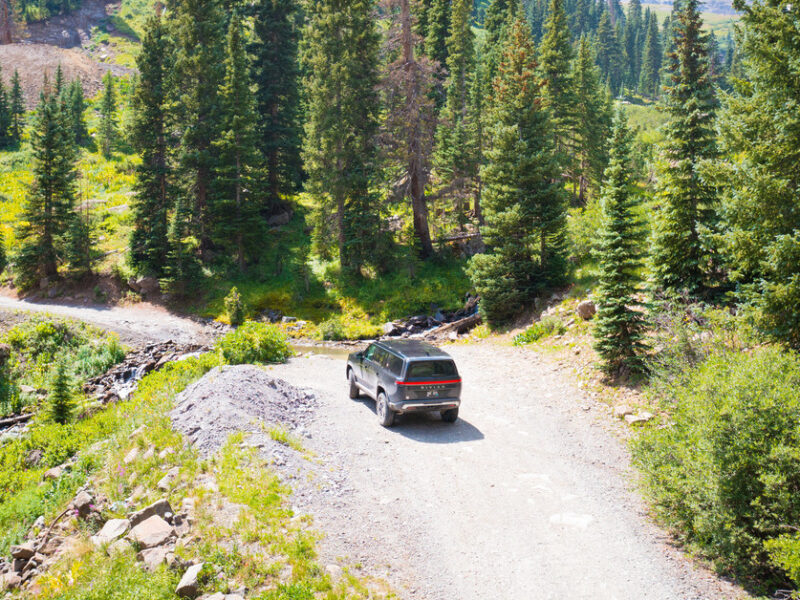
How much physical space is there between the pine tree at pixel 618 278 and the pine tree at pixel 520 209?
8.14 meters

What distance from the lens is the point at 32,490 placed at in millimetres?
14891

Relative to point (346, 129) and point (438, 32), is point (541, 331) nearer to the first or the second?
point (346, 129)

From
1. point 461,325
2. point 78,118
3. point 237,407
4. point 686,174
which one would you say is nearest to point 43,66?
point 78,118

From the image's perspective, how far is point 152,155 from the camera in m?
38.5

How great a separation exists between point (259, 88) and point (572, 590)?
44.2 metres

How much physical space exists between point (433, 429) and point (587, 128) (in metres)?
41.5

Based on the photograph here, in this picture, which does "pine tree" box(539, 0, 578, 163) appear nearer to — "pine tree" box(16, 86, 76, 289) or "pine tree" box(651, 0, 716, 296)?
"pine tree" box(651, 0, 716, 296)

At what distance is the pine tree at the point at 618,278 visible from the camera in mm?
15906

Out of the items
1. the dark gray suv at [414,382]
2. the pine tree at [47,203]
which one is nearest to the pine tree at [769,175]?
the dark gray suv at [414,382]

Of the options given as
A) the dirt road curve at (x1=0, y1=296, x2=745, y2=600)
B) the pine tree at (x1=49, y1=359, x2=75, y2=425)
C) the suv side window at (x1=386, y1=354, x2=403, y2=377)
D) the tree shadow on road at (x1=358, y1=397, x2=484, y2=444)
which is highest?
the suv side window at (x1=386, y1=354, x2=403, y2=377)

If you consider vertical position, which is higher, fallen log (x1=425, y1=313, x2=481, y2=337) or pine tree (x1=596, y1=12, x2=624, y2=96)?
pine tree (x1=596, y1=12, x2=624, y2=96)

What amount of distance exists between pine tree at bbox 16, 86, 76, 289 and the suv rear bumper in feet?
120

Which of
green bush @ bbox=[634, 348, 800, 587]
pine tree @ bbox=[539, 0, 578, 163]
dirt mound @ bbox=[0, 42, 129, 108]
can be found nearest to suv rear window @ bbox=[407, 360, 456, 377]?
green bush @ bbox=[634, 348, 800, 587]

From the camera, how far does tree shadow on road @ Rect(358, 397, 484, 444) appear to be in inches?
529
